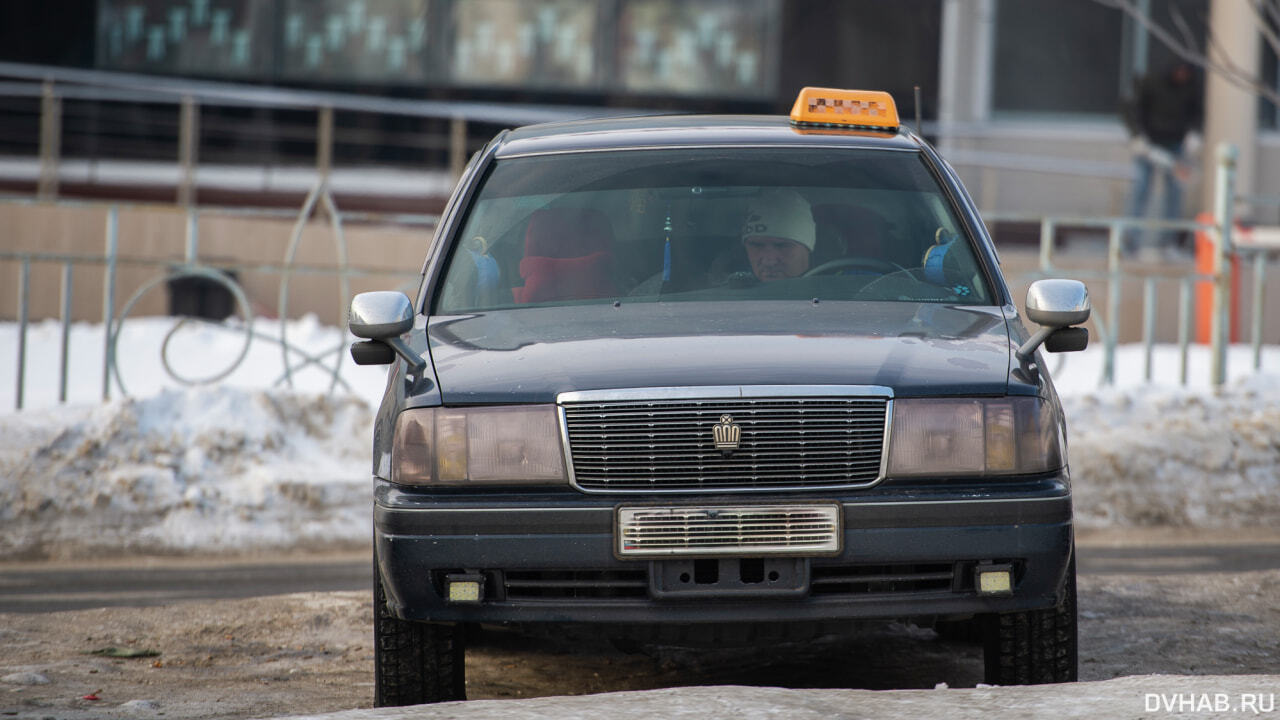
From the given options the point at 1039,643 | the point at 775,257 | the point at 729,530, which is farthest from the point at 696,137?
the point at 1039,643

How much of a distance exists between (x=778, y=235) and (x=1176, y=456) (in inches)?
177

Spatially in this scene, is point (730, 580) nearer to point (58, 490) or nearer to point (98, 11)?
point (58, 490)

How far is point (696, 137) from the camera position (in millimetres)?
4820

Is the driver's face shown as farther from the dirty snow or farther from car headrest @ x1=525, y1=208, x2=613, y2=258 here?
the dirty snow

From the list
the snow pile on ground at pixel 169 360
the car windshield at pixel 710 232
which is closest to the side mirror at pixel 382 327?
the car windshield at pixel 710 232

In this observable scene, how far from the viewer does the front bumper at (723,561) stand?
139 inches

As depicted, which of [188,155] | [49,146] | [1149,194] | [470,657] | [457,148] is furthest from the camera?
[457,148]

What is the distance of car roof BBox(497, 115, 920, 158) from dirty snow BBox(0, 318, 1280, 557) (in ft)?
9.34

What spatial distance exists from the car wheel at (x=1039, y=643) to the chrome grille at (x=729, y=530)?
612mm

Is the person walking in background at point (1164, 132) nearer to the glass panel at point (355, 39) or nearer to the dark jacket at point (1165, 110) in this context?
the dark jacket at point (1165, 110)

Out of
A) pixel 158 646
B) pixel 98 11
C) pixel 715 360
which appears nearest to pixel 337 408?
pixel 158 646

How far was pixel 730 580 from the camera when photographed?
3.56 metres

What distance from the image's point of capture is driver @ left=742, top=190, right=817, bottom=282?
447 cm

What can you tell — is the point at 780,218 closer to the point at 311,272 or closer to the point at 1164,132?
the point at 311,272
